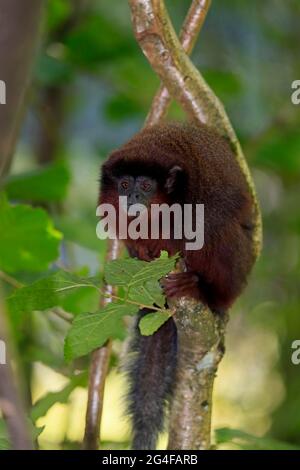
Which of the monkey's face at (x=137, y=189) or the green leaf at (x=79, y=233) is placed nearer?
the monkey's face at (x=137, y=189)

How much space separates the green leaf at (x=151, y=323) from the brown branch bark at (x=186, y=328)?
7cm

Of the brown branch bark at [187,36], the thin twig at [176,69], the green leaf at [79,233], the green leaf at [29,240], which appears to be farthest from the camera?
the green leaf at [79,233]

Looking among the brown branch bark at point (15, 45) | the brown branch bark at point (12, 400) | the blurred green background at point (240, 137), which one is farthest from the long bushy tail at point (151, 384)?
the brown branch bark at point (15, 45)

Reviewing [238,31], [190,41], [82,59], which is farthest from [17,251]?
[238,31]

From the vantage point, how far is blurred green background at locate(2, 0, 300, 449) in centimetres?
332

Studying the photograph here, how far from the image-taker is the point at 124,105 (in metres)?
3.65

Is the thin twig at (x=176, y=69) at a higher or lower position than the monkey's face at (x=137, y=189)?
higher

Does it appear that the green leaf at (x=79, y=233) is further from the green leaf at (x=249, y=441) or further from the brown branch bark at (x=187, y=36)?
the green leaf at (x=249, y=441)

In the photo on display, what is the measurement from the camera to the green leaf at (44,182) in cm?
239

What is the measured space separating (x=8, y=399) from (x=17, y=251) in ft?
5.19

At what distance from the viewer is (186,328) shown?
162 centimetres

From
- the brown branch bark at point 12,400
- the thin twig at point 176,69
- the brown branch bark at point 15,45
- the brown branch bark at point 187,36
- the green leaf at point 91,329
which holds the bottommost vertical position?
the brown branch bark at point 12,400

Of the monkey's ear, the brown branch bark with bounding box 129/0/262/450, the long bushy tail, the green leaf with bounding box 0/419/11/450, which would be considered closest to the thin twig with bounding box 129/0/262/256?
the brown branch bark with bounding box 129/0/262/450

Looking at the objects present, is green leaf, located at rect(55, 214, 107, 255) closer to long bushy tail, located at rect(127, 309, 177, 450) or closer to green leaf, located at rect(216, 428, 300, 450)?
long bushy tail, located at rect(127, 309, 177, 450)
